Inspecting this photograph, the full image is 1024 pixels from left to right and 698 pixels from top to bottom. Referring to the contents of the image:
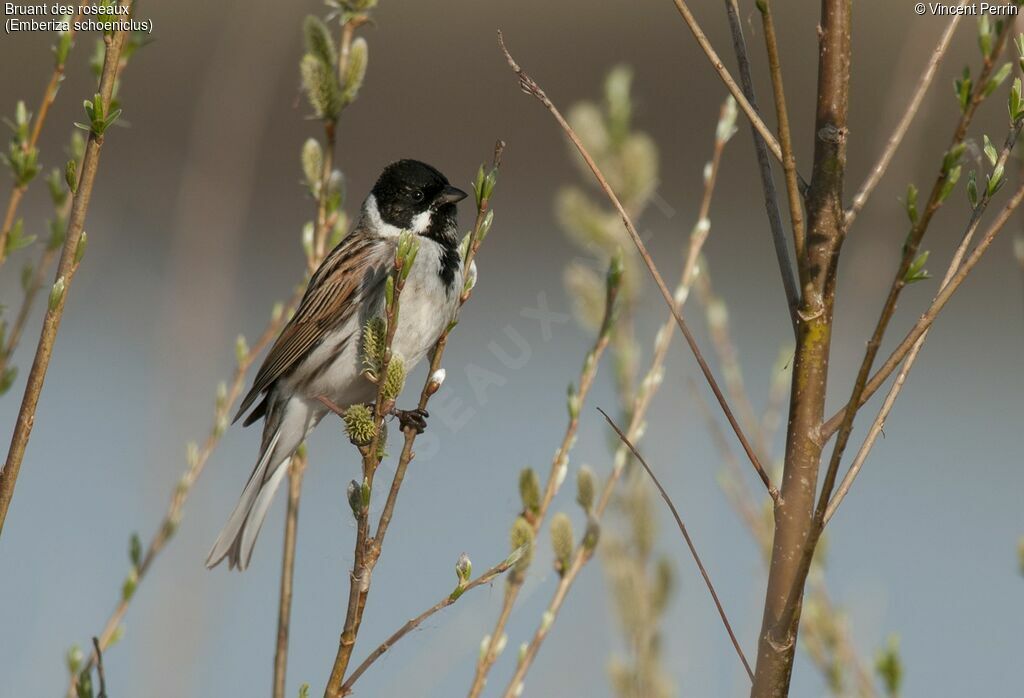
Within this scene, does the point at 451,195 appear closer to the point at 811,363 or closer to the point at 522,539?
the point at 522,539

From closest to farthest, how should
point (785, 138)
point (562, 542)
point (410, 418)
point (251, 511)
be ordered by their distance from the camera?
point (785, 138)
point (562, 542)
point (410, 418)
point (251, 511)

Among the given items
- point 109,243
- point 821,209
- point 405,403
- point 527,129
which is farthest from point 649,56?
point 821,209

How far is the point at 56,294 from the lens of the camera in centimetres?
137

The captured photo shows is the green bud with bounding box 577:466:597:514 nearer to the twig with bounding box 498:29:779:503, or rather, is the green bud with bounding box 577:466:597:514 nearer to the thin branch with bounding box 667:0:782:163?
the twig with bounding box 498:29:779:503

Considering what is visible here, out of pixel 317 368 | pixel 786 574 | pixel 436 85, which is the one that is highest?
pixel 436 85

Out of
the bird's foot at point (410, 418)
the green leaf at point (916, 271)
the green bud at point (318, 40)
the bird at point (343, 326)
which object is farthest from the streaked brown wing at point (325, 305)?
the green leaf at point (916, 271)

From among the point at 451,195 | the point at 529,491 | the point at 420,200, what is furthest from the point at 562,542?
the point at 420,200

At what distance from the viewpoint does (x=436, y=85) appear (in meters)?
7.98

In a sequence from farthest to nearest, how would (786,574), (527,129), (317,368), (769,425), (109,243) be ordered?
(527,129) → (109,243) → (317,368) → (769,425) → (786,574)

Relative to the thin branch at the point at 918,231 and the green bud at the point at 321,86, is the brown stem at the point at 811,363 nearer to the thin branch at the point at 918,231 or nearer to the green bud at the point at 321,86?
the thin branch at the point at 918,231

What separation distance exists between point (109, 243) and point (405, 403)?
1284 mm

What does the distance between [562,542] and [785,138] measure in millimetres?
763

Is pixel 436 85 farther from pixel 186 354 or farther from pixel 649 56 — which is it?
pixel 186 354

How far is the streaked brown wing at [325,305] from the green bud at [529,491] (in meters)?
1.45
